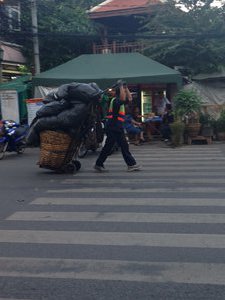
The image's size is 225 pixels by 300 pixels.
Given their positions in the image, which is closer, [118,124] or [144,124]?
[118,124]

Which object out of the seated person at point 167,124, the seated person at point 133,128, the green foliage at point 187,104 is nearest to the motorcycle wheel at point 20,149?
the seated person at point 133,128

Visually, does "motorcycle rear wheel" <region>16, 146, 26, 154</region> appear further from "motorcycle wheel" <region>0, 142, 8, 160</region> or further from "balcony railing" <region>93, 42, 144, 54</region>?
"balcony railing" <region>93, 42, 144, 54</region>

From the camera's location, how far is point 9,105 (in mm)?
17219

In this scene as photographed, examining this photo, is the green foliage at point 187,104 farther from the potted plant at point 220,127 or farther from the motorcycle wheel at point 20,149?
the motorcycle wheel at point 20,149

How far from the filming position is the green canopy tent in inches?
632

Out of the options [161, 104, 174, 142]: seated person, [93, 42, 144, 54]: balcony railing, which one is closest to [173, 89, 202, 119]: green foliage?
[161, 104, 174, 142]: seated person

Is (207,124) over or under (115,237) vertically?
under

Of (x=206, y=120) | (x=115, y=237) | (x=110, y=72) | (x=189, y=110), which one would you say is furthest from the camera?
(x=110, y=72)

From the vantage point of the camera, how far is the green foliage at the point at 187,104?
51.1 ft

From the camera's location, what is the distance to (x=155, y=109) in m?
18.7

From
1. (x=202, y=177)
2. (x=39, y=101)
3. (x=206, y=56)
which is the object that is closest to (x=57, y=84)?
(x=39, y=101)

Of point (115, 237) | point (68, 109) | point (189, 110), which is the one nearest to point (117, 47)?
point (189, 110)

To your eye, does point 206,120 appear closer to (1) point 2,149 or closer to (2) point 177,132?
(2) point 177,132

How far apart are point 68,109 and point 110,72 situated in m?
7.38
